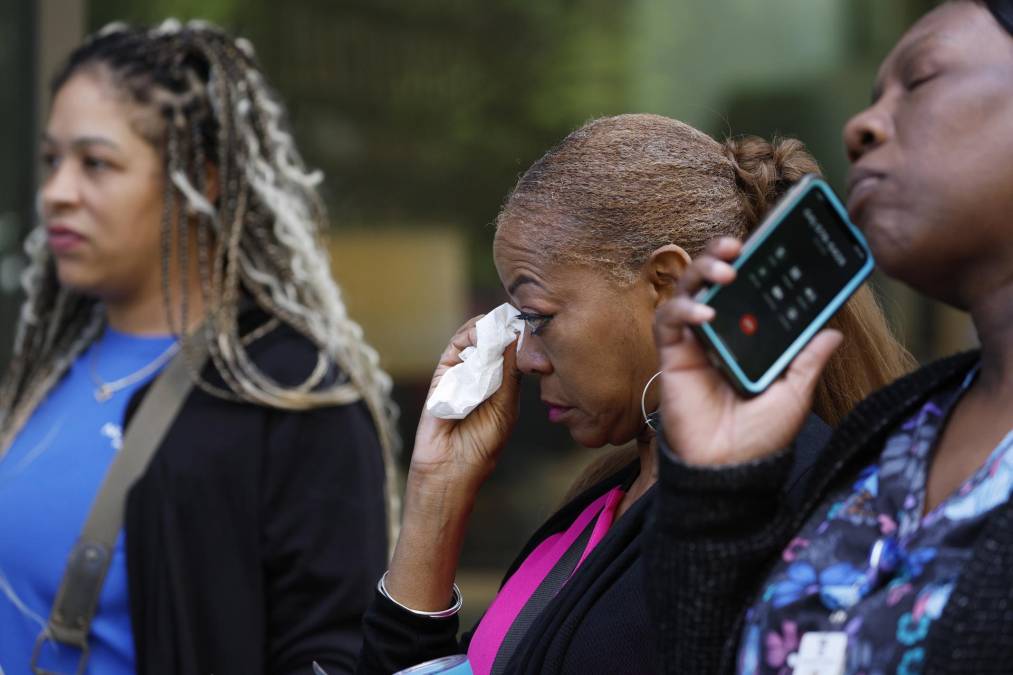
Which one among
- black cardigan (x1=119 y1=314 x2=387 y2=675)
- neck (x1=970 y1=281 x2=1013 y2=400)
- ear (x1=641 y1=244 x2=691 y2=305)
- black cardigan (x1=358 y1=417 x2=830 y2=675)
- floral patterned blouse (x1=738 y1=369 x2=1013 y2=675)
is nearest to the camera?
floral patterned blouse (x1=738 y1=369 x2=1013 y2=675)

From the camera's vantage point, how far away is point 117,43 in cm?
302

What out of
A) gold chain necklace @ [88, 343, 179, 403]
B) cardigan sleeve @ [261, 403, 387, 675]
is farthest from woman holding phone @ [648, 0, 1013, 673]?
gold chain necklace @ [88, 343, 179, 403]

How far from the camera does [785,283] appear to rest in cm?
132

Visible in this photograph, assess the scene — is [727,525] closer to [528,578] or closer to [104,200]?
[528,578]

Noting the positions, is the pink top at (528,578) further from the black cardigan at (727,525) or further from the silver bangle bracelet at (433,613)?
the black cardigan at (727,525)

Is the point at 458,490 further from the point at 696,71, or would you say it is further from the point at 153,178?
the point at 696,71

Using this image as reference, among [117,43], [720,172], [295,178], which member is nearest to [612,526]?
[720,172]

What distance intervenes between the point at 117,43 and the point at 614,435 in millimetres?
1773

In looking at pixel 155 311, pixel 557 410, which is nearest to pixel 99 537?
pixel 155 311

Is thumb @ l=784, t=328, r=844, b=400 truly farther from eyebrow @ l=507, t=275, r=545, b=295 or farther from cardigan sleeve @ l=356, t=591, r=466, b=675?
cardigan sleeve @ l=356, t=591, r=466, b=675

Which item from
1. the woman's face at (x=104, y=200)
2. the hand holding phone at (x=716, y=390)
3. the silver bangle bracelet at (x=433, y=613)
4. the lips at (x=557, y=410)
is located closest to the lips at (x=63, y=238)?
the woman's face at (x=104, y=200)

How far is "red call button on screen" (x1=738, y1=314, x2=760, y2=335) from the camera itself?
1.28m

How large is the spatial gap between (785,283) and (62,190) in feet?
6.52

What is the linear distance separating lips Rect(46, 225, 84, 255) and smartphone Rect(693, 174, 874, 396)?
194 centimetres
